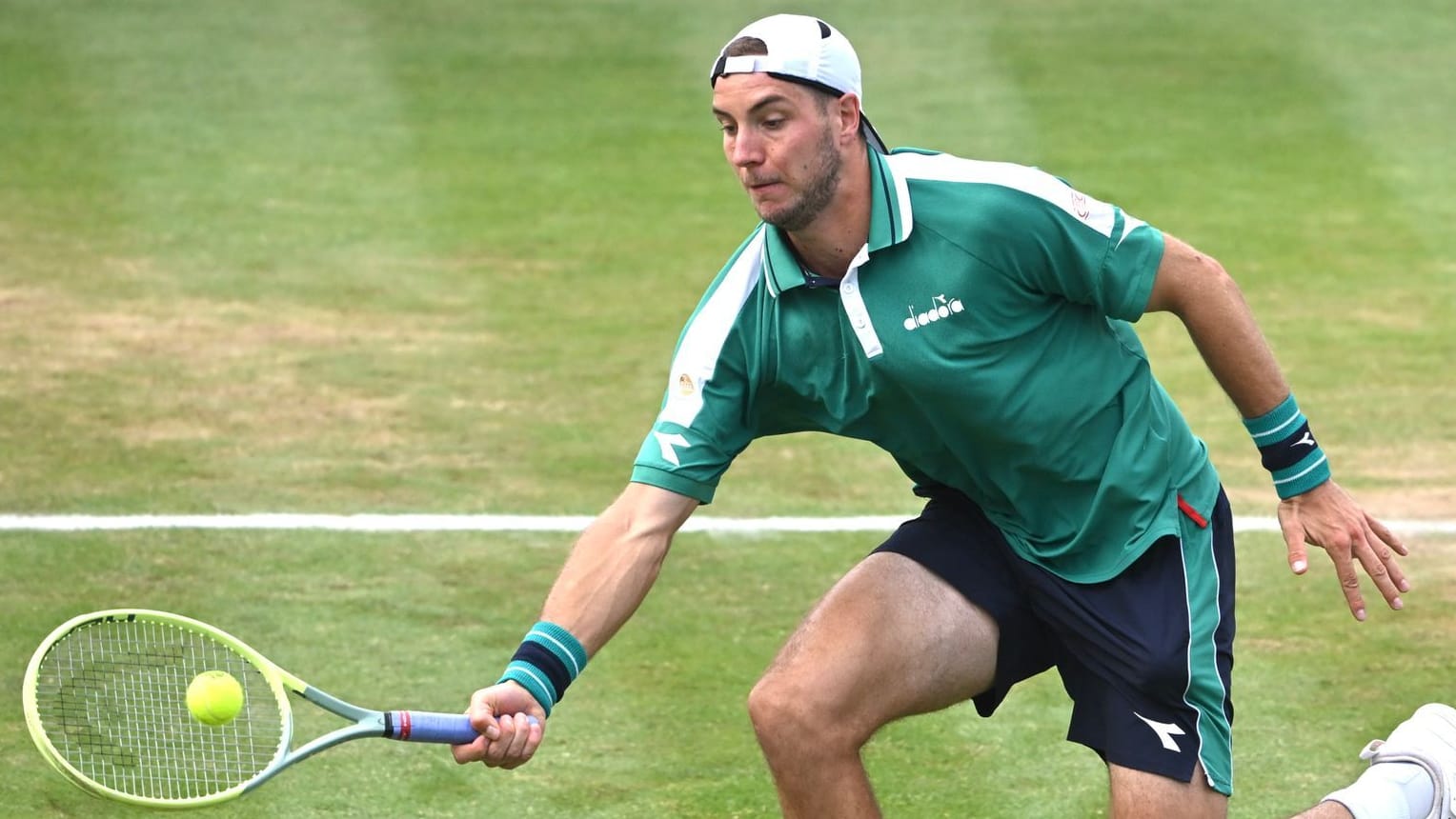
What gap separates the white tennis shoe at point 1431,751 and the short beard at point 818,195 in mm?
2181

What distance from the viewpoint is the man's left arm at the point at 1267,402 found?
513 cm

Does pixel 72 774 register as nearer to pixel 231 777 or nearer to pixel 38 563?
pixel 231 777

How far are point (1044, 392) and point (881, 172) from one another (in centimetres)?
63

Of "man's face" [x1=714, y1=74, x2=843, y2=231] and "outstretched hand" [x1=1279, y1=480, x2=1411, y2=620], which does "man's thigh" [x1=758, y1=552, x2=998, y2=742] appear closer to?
"outstretched hand" [x1=1279, y1=480, x2=1411, y2=620]

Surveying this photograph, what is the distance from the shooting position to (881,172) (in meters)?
5.16

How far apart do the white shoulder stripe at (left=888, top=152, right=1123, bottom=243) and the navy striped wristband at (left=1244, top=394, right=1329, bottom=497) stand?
1.89ft

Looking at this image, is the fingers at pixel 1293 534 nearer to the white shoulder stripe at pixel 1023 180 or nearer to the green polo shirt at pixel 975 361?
the green polo shirt at pixel 975 361

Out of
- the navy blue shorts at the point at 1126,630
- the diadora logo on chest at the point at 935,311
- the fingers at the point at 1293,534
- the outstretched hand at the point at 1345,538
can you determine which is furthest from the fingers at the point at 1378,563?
the diadora logo on chest at the point at 935,311

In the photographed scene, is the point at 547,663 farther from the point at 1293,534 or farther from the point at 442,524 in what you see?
the point at 442,524

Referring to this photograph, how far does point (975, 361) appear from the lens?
5160mm

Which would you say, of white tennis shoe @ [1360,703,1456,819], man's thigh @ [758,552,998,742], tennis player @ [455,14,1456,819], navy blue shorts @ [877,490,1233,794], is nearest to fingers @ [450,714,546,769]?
tennis player @ [455,14,1456,819]

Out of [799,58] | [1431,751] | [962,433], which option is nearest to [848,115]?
[799,58]

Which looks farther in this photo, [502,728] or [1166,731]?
[1166,731]

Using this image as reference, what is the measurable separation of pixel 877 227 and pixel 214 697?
179cm
